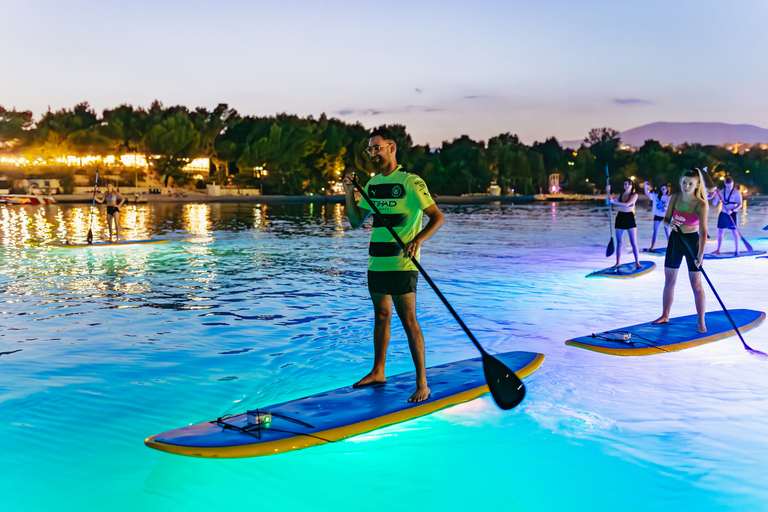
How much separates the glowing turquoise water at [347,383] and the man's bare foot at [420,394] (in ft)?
0.86

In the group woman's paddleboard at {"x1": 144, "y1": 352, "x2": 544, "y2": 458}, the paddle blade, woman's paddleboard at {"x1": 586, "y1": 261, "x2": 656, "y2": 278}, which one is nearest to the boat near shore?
woman's paddleboard at {"x1": 586, "y1": 261, "x2": 656, "y2": 278}

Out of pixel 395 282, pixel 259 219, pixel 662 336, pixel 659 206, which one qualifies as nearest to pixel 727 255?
pixel 659 206

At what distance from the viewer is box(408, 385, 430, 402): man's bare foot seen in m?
5.21

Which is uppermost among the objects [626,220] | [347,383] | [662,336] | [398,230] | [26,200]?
[26,200]

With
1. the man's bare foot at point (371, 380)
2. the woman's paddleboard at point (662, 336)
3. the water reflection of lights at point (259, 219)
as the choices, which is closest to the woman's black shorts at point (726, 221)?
the woman's paddleboard at point (662, 336)

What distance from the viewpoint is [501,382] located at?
5.31 metres

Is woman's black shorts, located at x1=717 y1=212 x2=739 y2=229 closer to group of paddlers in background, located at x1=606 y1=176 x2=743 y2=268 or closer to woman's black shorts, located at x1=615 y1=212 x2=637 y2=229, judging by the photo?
group of paddlers in background, located at x1=606 y1=176 x2=743 y2=268

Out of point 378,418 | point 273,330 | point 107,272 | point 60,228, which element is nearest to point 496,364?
point 378,418

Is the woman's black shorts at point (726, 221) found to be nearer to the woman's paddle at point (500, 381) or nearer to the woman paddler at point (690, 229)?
the woman paddler at point (690, 229)

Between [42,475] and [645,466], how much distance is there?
4.25 m

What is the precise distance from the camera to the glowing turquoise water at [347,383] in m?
4.30

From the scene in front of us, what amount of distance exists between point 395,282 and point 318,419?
1.21 m

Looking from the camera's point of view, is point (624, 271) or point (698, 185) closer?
point (698, 185)

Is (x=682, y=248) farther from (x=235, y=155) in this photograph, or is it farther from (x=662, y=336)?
(x=235, y=155)
